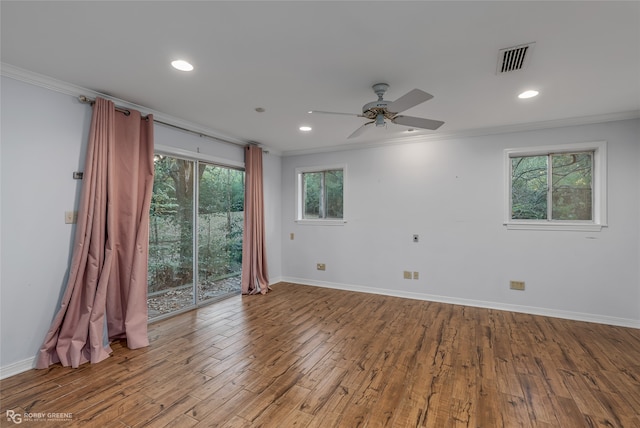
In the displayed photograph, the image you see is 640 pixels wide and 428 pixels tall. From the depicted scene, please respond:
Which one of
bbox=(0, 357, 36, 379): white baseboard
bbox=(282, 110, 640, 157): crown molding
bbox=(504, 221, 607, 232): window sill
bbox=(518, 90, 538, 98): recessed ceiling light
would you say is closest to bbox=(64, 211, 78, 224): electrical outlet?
bbox=(0, 357, 36, 379): white baseboard

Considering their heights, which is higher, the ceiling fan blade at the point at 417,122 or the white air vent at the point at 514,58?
the white air vent at the point at 514,58

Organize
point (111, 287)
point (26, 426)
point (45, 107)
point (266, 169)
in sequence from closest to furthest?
point (26, 426) → point (45, 107) → point (111, 287) → point (266, 169)

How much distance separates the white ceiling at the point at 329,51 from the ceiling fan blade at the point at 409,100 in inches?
12.0

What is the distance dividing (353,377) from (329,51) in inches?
103

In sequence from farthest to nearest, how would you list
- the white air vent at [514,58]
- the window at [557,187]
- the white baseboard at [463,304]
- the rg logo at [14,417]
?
the window at [557,187] → the white baseboard at [463,304] → the white air vent at [514,58] → the rg logo at [14,417]

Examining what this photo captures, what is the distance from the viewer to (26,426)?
1837 mm

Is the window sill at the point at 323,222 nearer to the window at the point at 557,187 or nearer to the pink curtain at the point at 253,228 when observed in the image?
the pink curtain at the point at 253,228

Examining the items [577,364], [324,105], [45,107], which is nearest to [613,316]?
[577,364]

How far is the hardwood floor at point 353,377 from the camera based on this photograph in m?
1.94

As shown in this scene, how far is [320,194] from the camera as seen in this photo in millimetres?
5496

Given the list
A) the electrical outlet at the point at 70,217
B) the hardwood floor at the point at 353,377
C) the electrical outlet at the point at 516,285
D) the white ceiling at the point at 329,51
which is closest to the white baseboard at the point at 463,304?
the hardwood floor at the point at 353,377

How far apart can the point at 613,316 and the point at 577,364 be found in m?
1.57

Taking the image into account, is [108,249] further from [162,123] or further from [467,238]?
[467,238]

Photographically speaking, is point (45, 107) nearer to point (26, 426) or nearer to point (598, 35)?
point (26, 426)
